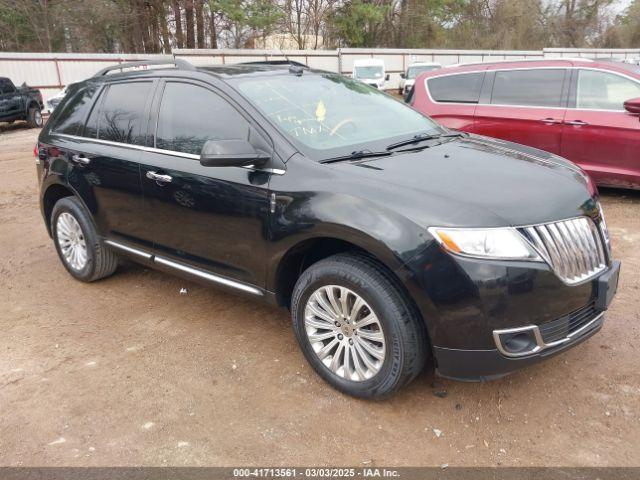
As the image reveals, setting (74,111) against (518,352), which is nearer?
(518,352)

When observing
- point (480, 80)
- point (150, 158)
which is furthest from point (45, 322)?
point (480, 80)

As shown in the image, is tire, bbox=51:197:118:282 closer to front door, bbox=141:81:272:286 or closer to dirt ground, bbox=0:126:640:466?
dirt ground, bbox=0:126:640:466

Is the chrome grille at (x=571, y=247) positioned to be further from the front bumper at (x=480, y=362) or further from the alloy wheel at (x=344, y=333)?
the alloy wheel at (x=344, y=333)

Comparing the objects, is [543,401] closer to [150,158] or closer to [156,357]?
[156,357]

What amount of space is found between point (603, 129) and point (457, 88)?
6.24 feet

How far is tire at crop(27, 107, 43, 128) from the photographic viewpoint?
18509mm

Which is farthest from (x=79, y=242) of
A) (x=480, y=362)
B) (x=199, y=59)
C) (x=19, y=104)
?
(x=199, y=59)

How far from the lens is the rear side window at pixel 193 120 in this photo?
11.1 feet

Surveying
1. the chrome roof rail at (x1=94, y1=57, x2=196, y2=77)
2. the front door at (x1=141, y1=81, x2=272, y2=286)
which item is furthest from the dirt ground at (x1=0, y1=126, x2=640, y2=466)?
the chrome roof rail at (x1=94, y1=57, x2=196, y2=77)

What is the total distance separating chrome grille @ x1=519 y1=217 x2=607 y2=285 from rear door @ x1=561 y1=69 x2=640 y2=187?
384 centimetres

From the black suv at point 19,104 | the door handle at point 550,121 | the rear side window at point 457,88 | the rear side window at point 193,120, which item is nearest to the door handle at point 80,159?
the rear side window at point 193,120

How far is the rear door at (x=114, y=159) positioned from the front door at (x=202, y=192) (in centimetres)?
17

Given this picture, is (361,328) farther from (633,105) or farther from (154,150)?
(633,105)

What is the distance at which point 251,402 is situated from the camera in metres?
3.05
